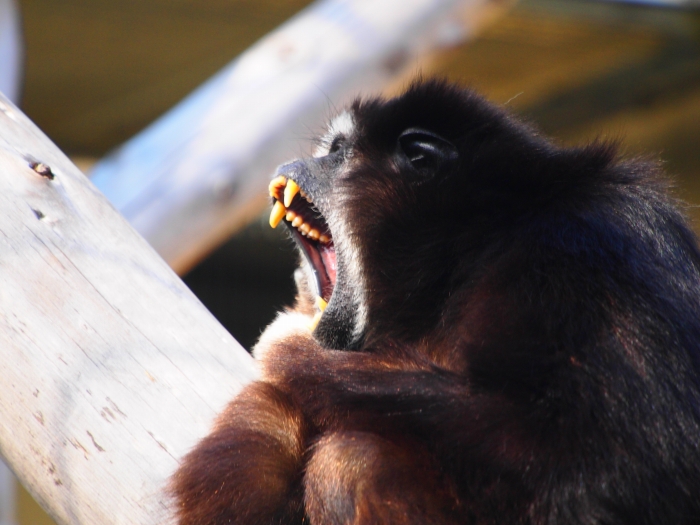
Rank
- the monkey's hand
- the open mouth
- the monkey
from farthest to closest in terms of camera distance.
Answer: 1. the open mouth
2. the monkey's hand
3. the monkey

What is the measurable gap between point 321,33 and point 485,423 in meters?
3.09

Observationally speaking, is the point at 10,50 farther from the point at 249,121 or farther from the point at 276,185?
the point at 276,185

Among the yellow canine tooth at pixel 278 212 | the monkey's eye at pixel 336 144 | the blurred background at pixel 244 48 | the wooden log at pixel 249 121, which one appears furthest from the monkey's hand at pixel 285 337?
the blurred background at pixel 244 48

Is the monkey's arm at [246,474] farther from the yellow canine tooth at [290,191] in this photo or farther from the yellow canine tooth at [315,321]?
the yellow canine tooth at [290,191]

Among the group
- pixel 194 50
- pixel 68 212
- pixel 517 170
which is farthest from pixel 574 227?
pixel 194 50

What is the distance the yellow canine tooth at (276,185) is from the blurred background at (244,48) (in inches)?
98.7

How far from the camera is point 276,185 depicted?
2680mm

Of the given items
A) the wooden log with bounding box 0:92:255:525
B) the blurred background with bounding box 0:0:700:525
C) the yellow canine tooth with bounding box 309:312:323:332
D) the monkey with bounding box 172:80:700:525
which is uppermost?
the wooden log with bounding box 0:92:255:525

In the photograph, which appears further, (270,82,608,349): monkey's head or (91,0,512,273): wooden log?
(91,0,512,273): wooden log

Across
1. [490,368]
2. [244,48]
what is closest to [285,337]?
[490,368]

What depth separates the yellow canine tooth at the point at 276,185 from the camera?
2664 mm

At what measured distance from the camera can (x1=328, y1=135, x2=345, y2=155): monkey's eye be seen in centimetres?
273

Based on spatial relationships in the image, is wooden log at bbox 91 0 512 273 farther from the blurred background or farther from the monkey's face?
the monkey's face

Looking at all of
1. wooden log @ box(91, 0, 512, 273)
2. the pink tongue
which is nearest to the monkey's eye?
the pink tongue
